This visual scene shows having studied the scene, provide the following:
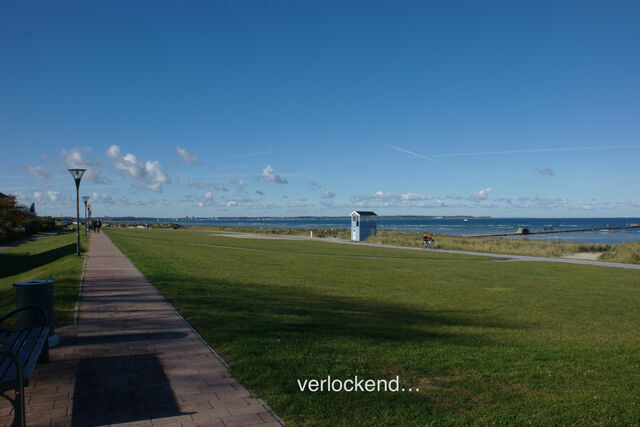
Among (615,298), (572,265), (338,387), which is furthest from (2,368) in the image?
(572,265)

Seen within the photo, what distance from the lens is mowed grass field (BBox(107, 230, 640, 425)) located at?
4.26 m

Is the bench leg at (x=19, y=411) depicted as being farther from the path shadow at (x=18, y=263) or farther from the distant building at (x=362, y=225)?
the distant building at (x=362, y=225)

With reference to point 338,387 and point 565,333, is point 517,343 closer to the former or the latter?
point 565,333

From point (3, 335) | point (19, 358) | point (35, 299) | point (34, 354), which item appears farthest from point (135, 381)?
point (35, 299)

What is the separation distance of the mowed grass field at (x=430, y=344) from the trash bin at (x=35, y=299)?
2.09 meters

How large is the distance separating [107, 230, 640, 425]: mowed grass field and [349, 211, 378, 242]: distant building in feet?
94.8

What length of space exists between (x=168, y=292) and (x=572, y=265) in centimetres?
1779

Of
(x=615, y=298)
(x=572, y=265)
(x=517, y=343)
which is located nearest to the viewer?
Result: (x=517, y=343)

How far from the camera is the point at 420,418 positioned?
13.1ft

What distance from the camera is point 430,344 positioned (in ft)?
21.1

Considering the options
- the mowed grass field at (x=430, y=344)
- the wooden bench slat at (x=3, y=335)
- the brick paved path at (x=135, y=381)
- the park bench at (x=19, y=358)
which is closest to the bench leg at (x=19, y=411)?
the park bench at (x=19, y=358)

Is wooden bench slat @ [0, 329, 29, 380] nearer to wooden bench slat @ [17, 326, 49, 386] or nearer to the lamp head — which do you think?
wooden bench slat @ [17, 326, 49, 386]

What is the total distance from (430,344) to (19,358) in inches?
194

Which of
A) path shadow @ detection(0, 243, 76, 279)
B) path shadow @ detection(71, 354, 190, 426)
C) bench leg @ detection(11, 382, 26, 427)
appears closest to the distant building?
path shadow @ detection(0, 243, 76, 279)
